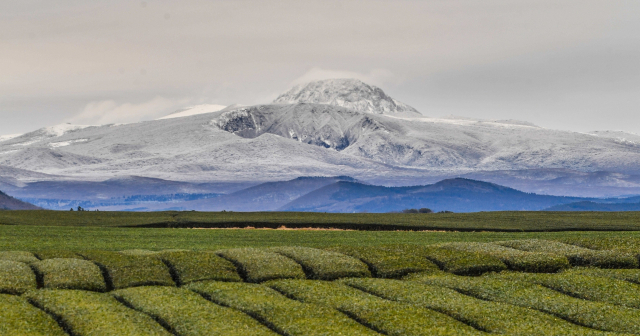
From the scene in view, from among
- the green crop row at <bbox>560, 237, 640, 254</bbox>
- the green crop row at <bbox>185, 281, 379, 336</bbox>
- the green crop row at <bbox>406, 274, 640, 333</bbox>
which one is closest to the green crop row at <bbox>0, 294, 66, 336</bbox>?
the green crop row at <bbox>185, 281, 379, 336</bbox>

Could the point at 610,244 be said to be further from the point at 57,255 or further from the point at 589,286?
the point at 57,255

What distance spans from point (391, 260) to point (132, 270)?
14054 mm

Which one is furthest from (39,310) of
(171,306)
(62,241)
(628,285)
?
(62,241)

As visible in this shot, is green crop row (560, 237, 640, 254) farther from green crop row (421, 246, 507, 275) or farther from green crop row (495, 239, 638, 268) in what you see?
green crop row (421, 246, 507, 275)

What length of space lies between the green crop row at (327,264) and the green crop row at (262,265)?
657mm

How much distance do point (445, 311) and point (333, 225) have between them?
5755 centimetres

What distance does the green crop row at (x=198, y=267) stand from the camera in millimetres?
31703

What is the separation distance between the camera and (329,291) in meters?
29.1

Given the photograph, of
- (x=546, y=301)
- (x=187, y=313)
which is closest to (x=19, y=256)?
(x=187, y=313)

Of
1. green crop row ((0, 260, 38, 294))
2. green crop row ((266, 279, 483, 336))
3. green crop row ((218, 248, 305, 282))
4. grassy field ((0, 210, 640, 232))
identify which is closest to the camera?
green crop row ((266, 279, 483, 336))

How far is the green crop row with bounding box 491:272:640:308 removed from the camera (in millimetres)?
29109

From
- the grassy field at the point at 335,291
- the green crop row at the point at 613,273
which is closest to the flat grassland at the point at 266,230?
the green crop row at the point at 613,273

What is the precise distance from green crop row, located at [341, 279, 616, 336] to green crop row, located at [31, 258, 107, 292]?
12353 millimetres

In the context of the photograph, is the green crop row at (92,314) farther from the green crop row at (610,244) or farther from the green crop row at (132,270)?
the green crop row at (610,244)
